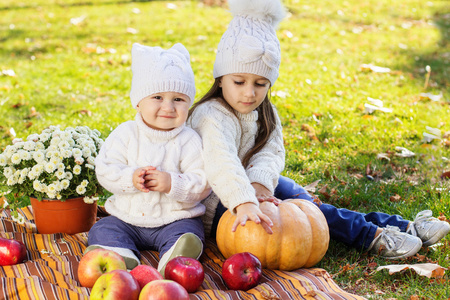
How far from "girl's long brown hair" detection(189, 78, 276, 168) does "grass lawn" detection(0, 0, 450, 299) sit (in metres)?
0.81

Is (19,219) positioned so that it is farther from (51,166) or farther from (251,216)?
(251,216)

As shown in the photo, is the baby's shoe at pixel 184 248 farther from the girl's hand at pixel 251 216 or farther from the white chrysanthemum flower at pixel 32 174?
the white chrysanthemum flower at pixel 32 174

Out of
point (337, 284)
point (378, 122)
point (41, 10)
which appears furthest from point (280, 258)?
point (41, 10)

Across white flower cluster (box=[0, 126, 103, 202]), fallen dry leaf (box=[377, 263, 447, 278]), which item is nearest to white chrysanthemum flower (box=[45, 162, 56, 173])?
white flower cluster (box=[0, 126, 103, 202])

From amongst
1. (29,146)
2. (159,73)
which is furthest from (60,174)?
(159,73)

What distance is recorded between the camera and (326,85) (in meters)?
6.80

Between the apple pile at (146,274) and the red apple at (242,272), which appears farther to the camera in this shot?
the red apple at (242,272)

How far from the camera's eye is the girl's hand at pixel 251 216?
2656mm

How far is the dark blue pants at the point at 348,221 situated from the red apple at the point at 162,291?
3.69 feet

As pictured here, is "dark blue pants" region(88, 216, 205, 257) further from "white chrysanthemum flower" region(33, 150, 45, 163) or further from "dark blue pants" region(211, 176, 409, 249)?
"white chrysanthemum flower" region(33, 150, 45, 163)

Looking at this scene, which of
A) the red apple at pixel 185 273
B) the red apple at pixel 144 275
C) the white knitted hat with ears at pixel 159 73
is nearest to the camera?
the red apple at pixel 144 275

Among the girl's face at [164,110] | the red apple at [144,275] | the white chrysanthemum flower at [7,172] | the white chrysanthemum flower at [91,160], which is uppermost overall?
the girl's face at [164,110]

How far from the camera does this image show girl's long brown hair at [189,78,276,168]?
10.9ft

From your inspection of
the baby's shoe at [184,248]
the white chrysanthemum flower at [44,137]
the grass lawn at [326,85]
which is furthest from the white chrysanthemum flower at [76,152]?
the grass lawn at [326,85]
